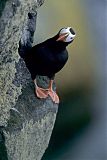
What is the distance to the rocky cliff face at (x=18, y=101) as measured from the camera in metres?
1.04

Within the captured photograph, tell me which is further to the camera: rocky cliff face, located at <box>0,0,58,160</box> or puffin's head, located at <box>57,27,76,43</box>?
puffin's head, located at <box>57,27,76,43</box>

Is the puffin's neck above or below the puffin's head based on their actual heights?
below

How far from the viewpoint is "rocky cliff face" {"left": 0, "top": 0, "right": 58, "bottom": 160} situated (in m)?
1.04

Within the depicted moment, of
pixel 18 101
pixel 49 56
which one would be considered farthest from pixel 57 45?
pixel 18 101

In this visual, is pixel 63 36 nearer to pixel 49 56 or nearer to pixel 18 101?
pixel 49 56

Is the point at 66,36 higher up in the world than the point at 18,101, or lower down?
higher up

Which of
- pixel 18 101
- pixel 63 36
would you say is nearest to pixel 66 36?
pixel 63 36

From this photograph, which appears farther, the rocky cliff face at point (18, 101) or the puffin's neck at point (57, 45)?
the puffin's neck at point (57, 45)

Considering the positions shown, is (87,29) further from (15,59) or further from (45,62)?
(15,59)

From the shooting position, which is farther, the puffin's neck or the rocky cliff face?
the puffin's neck

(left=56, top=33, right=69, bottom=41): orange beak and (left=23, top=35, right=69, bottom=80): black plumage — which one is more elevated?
(left=56, top=33, right=69, bottom=41): orange beak

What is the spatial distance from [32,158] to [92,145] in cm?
114

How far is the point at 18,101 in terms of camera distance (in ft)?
4.21

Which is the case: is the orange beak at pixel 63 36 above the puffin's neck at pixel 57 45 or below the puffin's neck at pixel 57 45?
above
